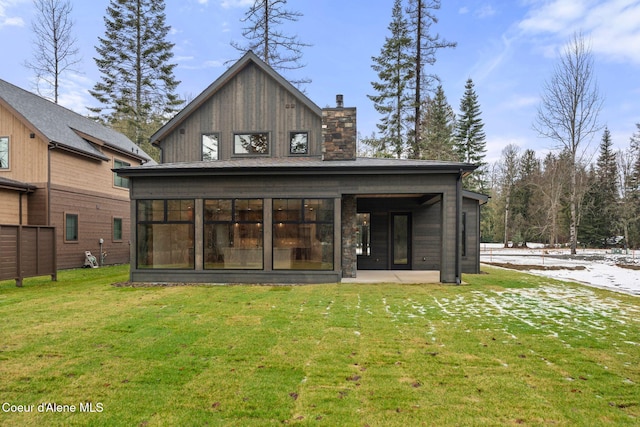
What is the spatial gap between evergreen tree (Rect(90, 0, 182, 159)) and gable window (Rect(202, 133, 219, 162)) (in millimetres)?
15958

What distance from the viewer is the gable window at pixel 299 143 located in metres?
12.2

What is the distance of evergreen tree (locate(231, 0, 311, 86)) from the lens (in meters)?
18.1

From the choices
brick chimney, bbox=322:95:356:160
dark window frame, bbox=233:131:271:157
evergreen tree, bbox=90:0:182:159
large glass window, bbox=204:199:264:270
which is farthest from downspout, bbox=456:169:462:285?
evergreen tree, bbox=90:0:182:159

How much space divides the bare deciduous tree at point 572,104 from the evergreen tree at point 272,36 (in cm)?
1834

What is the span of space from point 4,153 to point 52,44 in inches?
478

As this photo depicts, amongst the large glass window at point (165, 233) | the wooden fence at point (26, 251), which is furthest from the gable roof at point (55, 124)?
the large glass window at point (165, 233)

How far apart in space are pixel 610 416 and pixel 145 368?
183 inches

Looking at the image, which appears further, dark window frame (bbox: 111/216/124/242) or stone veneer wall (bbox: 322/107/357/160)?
dark window frame (bbox: 111/216/124/242)

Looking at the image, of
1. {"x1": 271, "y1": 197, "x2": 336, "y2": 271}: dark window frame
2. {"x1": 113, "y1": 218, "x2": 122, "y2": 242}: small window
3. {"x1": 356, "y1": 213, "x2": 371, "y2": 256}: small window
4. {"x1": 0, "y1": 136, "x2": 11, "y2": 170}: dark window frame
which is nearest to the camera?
{"x1": 271, "y1": 197, "x2": 336, "y2": 271}: dark window frame

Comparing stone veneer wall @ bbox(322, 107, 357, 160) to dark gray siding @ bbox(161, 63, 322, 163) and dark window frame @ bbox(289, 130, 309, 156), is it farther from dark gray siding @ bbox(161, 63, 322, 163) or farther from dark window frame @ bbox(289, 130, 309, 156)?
dark window frame @ bbox(289, 130, 309, 156)

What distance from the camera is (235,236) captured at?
32.8 ft

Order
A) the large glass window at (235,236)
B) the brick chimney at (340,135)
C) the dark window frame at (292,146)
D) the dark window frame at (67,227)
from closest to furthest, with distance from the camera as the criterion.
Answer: the large glass window at (235,236), the brick chimney at (340,135), the dark window frame at (292,146), the dark window frame at (67,227)

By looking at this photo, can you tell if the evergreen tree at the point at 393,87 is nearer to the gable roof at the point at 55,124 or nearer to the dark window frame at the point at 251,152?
the dark window frame at the point at 251,152

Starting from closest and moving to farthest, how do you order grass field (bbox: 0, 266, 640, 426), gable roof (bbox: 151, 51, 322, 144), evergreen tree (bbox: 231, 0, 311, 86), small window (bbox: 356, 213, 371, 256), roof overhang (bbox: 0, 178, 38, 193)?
1. grass field (bbox: 0, 266, 640, 426)
2. roof overhang (bbox: 0, 178, 38, 193)
3. gable roof (bbox: 151, 51, 322, 144)
4. small window (bbox: 356, 213, 371, 256)
5. evergreen tree (bbox: 231, 0, 311, 86)
